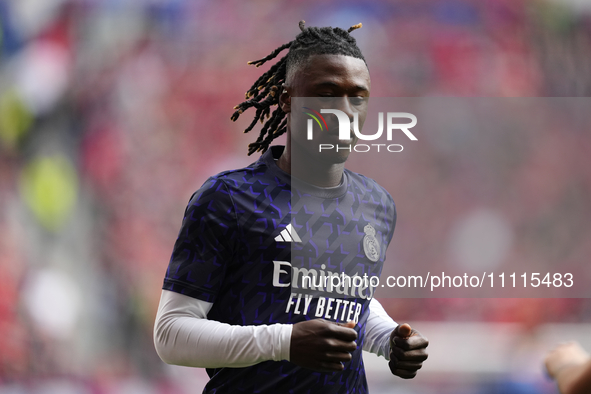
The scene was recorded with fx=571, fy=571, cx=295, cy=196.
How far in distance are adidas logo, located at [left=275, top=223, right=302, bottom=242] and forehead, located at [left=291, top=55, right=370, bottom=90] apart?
359 mm

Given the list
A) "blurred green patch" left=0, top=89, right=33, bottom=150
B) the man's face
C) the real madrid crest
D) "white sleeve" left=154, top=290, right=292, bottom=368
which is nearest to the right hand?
"white sleeve" left=154, top=290, right=292, bottom=368

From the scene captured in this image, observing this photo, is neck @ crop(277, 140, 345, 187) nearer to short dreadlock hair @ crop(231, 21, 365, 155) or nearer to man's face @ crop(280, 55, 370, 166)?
man's face @ crop(280, 55, 370, 166)

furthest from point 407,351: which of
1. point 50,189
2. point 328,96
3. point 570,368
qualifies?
point 50,189

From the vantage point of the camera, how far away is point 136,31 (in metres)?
3.71

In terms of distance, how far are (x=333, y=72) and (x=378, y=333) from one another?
0.70 metres

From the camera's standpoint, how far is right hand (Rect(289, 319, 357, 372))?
1157 mm

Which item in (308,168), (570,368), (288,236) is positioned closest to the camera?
(570,368)

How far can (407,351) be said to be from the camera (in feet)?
4.48

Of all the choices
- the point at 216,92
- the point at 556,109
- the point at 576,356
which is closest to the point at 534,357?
the point at 556,109

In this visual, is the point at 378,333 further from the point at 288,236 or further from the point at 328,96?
the point at 328,96

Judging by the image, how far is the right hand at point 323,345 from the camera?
45.6 inches

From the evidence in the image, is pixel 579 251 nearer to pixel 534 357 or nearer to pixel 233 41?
pixel 534 357

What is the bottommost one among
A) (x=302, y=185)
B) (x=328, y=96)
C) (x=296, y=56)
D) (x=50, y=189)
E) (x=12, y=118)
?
(x=302, y=185)

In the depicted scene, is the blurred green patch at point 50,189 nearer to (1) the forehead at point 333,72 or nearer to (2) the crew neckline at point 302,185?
(2) the crew neckline at point 302,185
